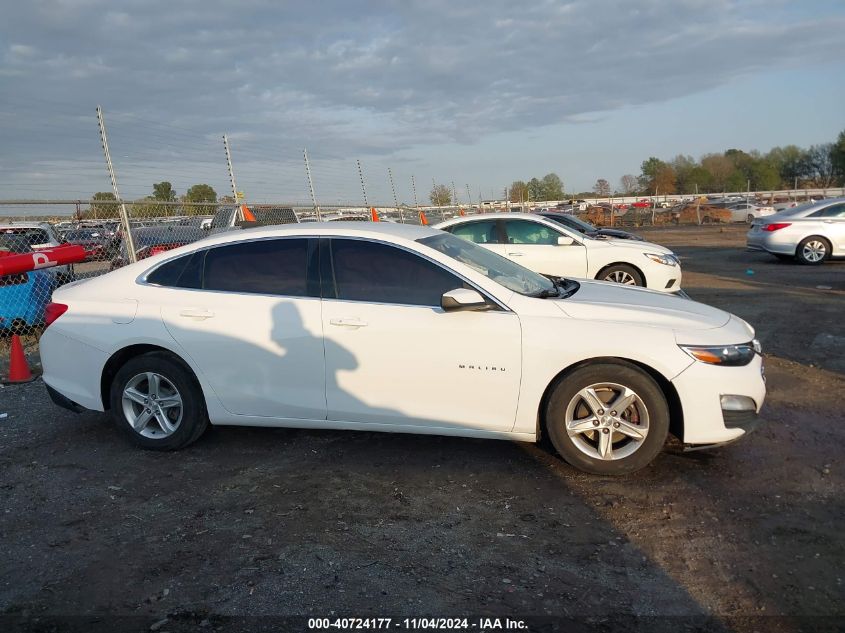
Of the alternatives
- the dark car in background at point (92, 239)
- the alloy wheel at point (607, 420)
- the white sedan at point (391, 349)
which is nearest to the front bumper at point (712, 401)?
the white sedan at point (391, 349)

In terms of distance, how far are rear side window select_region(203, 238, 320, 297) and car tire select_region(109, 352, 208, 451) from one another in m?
0.64

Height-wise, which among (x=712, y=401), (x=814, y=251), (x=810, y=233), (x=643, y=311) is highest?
(x=643, y=311)

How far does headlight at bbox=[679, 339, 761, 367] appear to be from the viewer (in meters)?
3.96

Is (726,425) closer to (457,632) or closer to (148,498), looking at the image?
(457,632)

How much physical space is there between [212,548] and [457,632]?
56.2 inches

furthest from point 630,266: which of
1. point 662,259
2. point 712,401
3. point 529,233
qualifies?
point 712,401

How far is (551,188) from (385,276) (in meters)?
93.2

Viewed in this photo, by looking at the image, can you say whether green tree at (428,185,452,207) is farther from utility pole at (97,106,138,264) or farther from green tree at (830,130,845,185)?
green tree at (830,130,845,185)

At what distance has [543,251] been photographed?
9.98 meters

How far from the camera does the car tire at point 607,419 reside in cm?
397

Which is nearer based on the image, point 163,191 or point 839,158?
point 163,191

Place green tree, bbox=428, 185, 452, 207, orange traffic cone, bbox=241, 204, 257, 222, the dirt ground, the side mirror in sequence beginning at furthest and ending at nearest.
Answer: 1. green tree, bbox=428, 185, 452, 207
2. orange traffic cone, bbox=241, 204, 257, 222
3. the side mirror
4. the dirt ground

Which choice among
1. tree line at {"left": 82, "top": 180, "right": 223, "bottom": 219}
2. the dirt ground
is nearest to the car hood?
the dirt ground

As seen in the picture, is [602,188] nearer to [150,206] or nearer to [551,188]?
[551,188]
